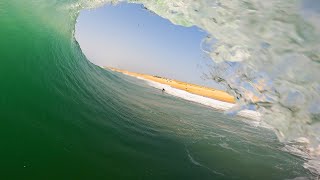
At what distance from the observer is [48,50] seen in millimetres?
10648

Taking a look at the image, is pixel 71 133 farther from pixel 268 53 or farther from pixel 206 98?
pixel 206 98

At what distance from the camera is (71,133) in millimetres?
7059

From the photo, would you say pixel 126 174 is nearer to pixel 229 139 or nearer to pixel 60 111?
pixel 60 111

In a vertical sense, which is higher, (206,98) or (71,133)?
(206,98)

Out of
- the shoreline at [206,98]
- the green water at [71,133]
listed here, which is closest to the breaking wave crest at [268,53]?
the shoreline at [206,98]

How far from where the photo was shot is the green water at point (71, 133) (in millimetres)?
5738

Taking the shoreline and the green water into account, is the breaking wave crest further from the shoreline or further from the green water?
the green water

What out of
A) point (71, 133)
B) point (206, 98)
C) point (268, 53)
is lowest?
point (71, 133)

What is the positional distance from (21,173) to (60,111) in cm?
314

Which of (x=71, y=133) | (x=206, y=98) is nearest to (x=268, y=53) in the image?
(x=71, y=133)

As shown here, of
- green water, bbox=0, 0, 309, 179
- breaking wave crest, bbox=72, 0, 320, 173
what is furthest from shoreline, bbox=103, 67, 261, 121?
green water, bbox=0, 0, 309, 179

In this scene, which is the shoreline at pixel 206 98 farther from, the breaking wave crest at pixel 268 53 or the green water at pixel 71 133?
the green water at pixel 71 133

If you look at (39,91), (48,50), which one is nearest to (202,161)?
(39,91)

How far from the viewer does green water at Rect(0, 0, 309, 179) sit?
5738mm
